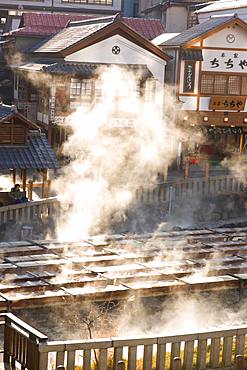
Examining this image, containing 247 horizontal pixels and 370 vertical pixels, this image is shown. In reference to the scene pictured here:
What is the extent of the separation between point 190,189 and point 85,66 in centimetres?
682

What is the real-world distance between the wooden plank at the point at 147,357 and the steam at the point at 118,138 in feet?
52.9

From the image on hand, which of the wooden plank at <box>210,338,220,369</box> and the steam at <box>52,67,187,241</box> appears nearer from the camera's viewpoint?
the wooden plank at <box>210,338,220,369</box>

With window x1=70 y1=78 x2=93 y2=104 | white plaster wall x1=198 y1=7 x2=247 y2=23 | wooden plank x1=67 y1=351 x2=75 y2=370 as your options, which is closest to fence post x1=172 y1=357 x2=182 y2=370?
wooden plank x1=67 y1=351 x2=75 y2=370

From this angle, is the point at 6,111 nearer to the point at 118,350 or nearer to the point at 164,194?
the point at 164,194

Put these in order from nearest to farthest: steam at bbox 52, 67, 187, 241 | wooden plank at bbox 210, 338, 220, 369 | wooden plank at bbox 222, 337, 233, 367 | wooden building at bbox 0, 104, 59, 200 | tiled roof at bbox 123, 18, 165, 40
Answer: wooden plank at bbox 210, 338, 220, 369 → wooden plank at bbox 222, 337, 233, 367 → wooden building at bbox 0, 104, 59, 200 → steam at bbox 52, 67, 187, 241 → tiled roof at bbox 123, 18, 165, 40

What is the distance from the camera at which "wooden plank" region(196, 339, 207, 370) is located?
41.9 feet

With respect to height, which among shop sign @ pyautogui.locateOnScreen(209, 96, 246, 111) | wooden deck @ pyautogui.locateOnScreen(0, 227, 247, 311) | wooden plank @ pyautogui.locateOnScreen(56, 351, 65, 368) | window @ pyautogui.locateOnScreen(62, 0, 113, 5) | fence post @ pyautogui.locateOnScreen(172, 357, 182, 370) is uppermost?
window @ pyautogui.locateOnScreen(62, 0, 113, 5)

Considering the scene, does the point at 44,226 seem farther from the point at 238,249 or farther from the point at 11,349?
the point at 11,349

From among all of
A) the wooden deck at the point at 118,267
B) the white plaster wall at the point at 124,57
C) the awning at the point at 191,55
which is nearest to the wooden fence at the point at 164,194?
the wooden deck at the point at 118,267

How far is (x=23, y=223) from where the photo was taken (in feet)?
79.6

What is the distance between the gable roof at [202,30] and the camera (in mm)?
31328

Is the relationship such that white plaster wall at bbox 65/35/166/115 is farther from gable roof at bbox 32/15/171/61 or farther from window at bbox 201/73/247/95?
window at bbox 201/73/247/95

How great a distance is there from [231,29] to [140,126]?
5.75m

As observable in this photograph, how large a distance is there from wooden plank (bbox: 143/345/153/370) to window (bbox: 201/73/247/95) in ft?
69.2
